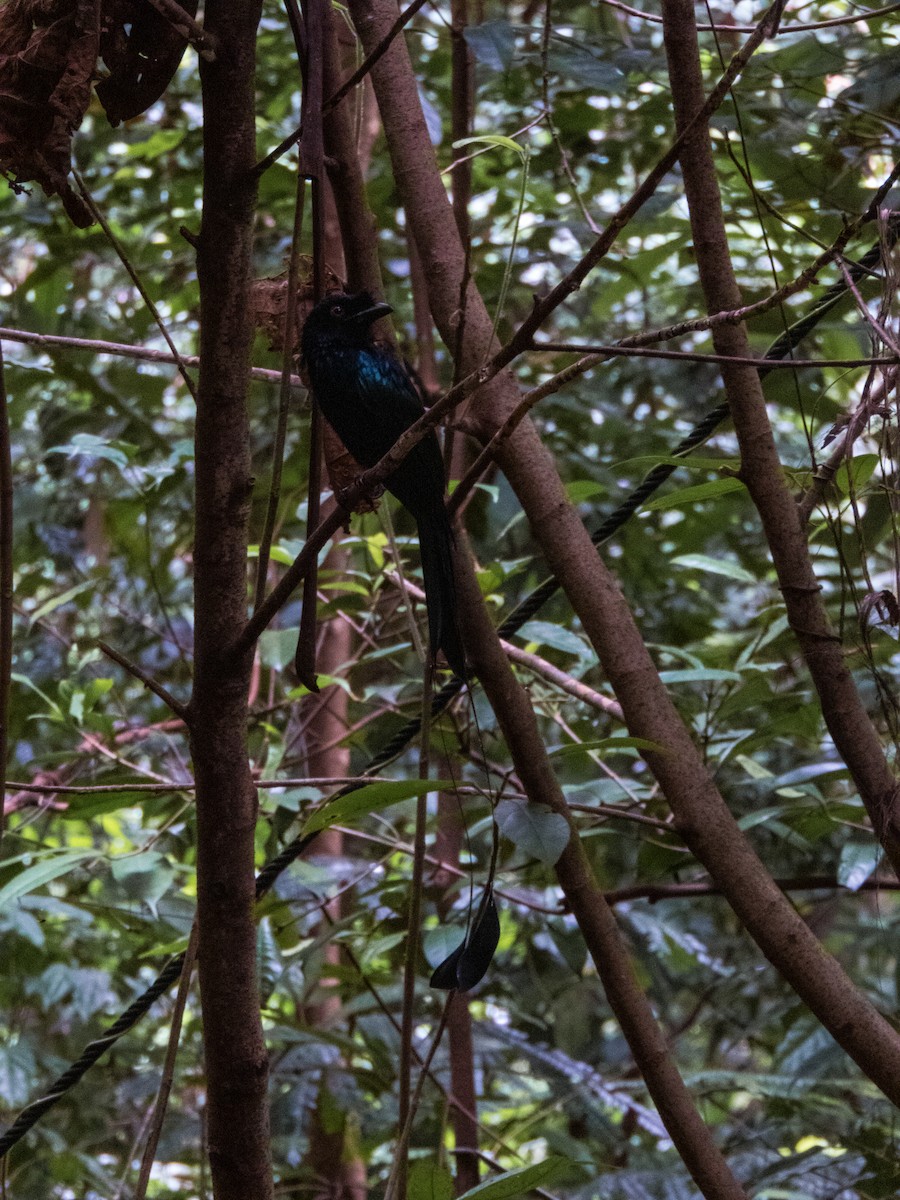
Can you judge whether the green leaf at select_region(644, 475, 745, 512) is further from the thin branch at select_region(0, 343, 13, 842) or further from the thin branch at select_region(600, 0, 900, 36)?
the thin branch at select_region(0, 343, 13, 842)

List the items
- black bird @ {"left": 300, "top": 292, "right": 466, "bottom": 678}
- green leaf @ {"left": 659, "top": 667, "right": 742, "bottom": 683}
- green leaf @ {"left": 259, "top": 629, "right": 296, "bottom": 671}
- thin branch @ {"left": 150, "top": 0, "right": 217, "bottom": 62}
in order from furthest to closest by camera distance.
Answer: green leaf @ {"left": 259, "top": 629, "right": 296, "bottom": 671} < green leaf @ {"left": 659, "top": 667, "right": 742, "bottom": 683} < black bird @ {"left": 300, "top": 292, "right": 466, "bottom": 678} < thin branch @ {"left": 150, "top": 0, "right": 217, "bottom": 62}

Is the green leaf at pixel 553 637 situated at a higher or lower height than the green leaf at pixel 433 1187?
higher

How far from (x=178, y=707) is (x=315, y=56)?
22.8 inches

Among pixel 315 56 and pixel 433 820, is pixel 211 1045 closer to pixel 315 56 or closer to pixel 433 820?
pixel 315 56

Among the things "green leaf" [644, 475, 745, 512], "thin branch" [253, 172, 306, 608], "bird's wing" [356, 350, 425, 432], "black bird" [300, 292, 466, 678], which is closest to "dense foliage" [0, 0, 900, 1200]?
"green leaf" [644, 475, 745, 512]

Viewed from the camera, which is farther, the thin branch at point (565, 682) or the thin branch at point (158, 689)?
the thin branch at point (565, 682)

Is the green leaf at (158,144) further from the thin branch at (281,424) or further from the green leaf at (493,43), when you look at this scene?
the thin branch at (281,424)

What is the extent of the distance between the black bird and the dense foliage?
0.35 feet

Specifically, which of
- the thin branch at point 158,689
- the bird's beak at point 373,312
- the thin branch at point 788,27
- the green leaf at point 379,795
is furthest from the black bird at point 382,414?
the thin branch at point 788,27

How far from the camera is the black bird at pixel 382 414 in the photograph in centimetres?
144

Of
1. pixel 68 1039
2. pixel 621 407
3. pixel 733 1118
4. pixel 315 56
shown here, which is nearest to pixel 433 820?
pixel 733 1118

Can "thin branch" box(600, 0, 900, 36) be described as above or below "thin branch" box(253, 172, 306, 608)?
above

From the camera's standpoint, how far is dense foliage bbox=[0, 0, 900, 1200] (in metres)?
1.91

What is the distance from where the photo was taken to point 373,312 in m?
1.45
